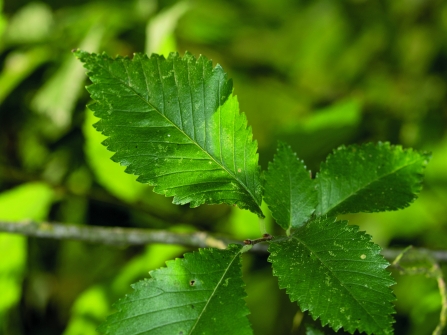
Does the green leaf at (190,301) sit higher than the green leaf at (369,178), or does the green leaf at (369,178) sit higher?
the green leaf at (369,178)

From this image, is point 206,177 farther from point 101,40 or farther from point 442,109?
point 442,109

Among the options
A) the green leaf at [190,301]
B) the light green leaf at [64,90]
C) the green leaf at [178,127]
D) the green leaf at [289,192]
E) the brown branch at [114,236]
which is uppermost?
the light green leaf at [64,90]

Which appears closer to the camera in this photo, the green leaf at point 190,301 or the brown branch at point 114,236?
the green leaf at point 190,301

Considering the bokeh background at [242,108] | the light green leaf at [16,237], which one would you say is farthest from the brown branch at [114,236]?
the light green leaf at [16,237]

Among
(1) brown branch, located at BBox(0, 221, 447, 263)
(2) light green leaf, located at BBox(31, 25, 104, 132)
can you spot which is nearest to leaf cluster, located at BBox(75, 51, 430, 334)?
(1) brown branch, located at BBox(0, 221, 447, 263)

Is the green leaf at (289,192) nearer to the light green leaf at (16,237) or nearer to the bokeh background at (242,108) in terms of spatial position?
the bokeh background at (242,108)

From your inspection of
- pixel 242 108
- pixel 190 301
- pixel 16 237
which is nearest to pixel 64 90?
pixel 16 237

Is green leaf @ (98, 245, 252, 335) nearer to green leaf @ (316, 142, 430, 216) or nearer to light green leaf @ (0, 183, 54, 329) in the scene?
green leaf @ (316, 142, 430, 216)

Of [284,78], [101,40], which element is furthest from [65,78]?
[284,78]
